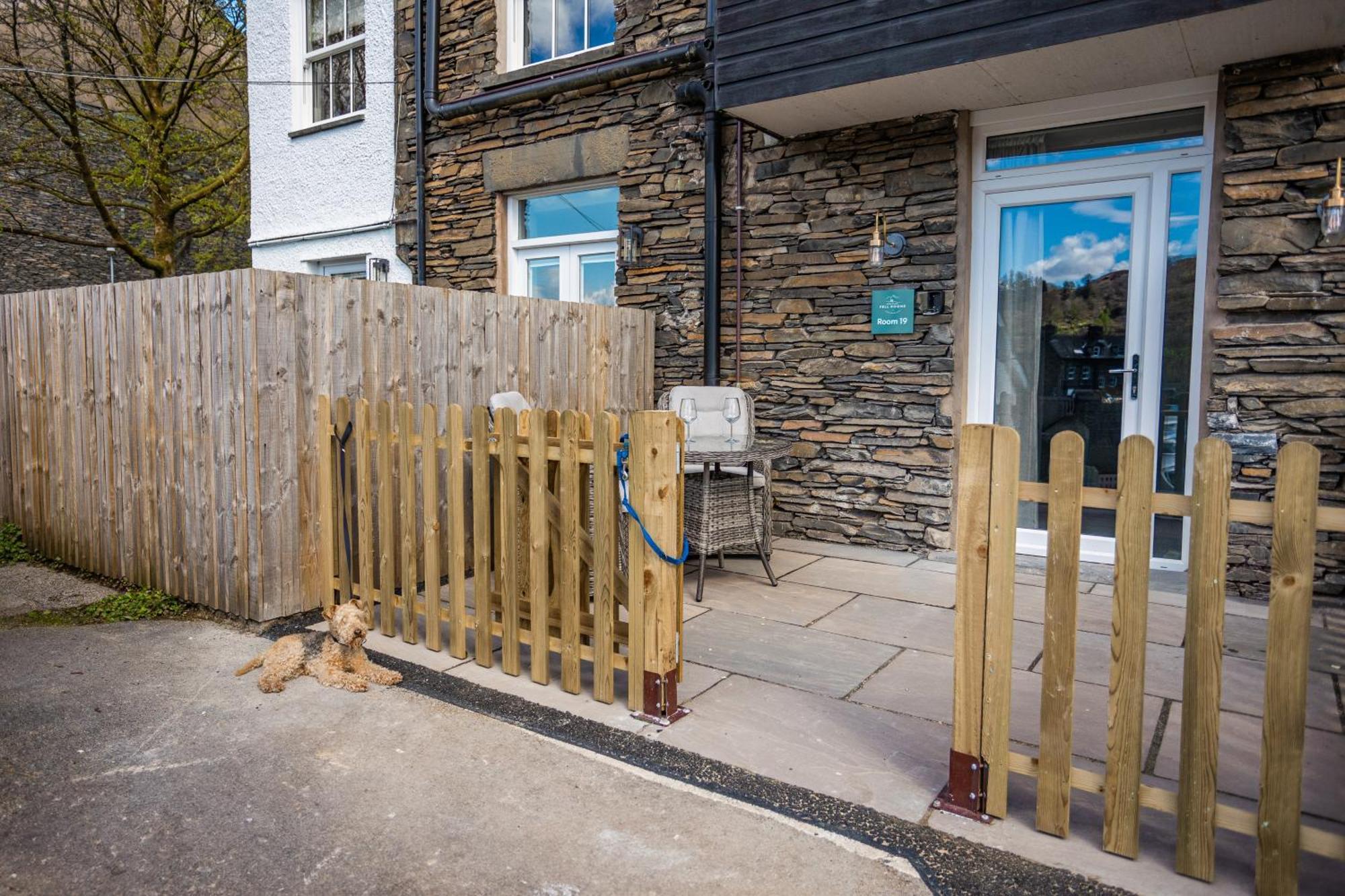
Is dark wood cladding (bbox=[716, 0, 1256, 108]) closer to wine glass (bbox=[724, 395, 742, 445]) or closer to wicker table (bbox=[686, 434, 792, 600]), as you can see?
wine glass (bbox=[724, 395, 742, 445])

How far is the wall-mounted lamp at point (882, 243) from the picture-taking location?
18.5 ft

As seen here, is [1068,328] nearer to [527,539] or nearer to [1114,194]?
[1114,194]

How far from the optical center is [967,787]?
245cm

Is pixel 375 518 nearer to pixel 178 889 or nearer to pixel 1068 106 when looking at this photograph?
pixel 178 889

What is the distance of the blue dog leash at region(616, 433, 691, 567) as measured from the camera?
2.99 meters

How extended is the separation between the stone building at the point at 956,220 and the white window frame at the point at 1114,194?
0.6 inches

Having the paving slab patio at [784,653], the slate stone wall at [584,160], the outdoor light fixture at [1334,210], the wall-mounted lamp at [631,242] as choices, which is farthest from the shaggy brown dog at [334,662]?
the outdoor light fixture at [1334,210]

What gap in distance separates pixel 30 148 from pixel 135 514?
10.6m

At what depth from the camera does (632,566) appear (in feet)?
10.1

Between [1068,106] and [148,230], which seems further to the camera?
[148,230]

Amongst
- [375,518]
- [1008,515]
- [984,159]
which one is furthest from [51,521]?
[984,159]

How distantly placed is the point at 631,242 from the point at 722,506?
2.69 m

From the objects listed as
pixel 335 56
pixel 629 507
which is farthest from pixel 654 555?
pixel 335 56

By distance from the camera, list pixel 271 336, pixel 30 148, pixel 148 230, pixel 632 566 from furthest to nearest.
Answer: pixel 148 230
pixel 30 148
pixel 271 336
pixel 632 566
